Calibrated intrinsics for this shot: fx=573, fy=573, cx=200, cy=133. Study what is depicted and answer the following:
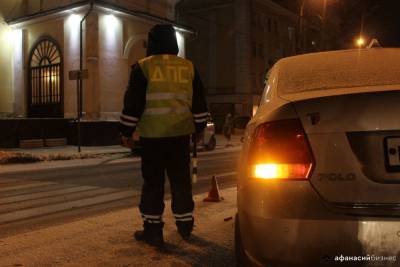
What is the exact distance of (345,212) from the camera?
2.83 m

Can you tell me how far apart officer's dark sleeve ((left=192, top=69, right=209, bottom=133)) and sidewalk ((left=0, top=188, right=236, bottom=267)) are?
1.06m

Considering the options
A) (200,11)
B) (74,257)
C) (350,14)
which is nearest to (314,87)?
(74,257)

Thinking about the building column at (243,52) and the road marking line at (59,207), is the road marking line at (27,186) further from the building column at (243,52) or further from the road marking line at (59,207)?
the building column at (243,52)

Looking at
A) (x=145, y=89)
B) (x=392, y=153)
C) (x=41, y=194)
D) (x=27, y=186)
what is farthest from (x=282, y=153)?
(x=27, y=186)

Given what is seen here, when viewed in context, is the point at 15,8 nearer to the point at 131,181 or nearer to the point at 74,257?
the point at 131,181

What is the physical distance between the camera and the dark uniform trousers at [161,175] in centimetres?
506

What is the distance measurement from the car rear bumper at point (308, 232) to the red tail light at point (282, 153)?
0.07m

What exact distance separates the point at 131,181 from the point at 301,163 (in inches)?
317

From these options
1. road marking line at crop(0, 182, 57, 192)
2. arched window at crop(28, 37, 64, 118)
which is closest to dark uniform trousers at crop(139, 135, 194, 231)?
road marking line at crop(0, 182, 57, 192)

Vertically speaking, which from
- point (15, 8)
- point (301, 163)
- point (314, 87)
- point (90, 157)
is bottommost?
point (90, 157)

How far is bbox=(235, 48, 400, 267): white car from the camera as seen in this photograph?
2785 millimetres

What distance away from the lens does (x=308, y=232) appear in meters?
2.83

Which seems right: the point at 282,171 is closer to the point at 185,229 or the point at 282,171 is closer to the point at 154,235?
the point at 154,235

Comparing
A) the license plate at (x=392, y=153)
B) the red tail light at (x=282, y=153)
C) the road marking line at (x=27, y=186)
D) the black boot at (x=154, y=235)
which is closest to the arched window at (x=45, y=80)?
Result: the road marking line at (x=27, y=186)
